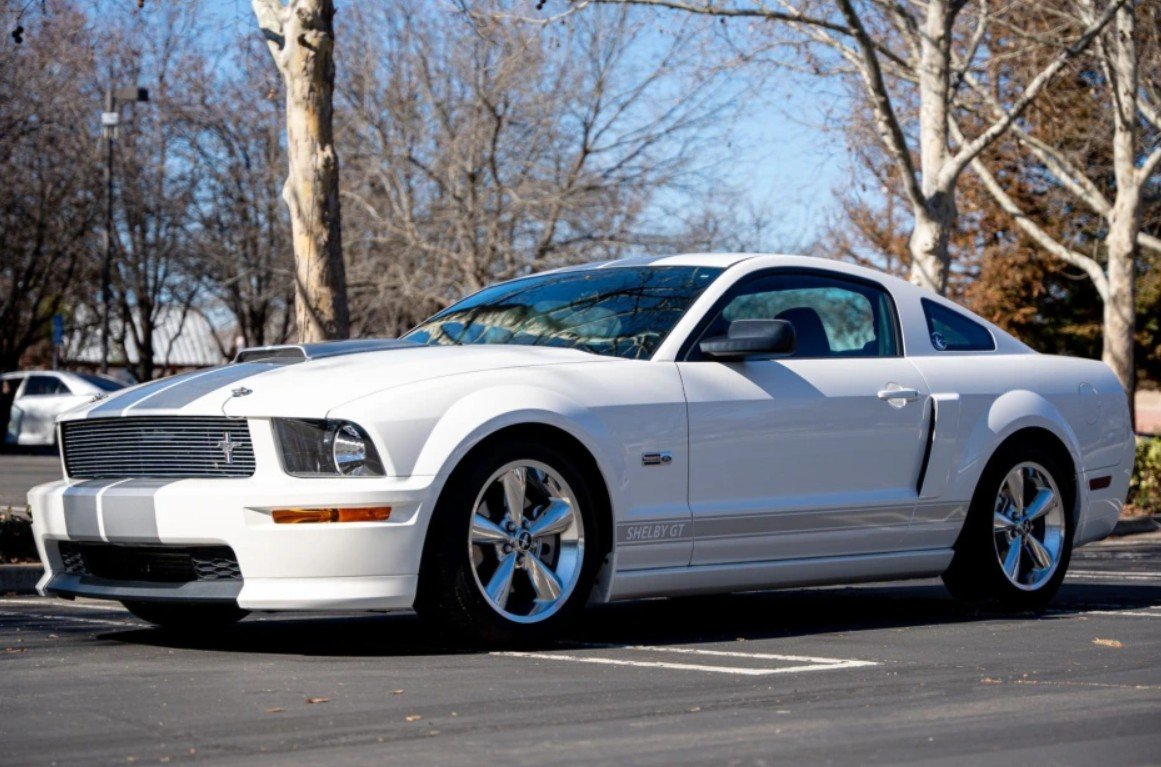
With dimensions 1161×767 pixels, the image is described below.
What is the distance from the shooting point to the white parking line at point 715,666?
5957 millimetres

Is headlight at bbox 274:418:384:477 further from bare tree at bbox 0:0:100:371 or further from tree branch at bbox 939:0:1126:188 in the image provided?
bare tree at bbox 0:0:100:371

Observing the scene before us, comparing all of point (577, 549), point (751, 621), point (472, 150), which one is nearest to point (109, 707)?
point (577, 549)

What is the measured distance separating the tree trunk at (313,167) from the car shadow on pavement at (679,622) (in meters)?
4.48

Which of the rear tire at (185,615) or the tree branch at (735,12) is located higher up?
the tree branch at (735,12)

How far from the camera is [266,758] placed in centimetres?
433

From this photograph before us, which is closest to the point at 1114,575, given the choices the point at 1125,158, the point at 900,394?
the point at 900,394

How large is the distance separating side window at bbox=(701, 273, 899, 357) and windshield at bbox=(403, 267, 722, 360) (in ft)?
0.62

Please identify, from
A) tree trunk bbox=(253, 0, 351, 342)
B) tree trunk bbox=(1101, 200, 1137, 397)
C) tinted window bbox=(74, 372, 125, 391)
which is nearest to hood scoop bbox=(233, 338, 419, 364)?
tree trunk bbox=(253, 0, 351, 342)

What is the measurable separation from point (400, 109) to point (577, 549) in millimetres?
23011

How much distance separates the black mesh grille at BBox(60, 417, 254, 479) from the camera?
6297 mm

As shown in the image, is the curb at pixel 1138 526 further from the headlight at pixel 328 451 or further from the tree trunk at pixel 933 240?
the headlight at pixel 328 451

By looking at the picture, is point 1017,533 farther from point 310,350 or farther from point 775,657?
point 310,350

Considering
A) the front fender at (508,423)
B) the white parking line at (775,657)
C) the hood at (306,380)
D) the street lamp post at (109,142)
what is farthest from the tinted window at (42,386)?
the white parking line at (775,657)

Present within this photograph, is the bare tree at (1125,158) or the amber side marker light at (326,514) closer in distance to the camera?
the amber side marker light at (326,514)
